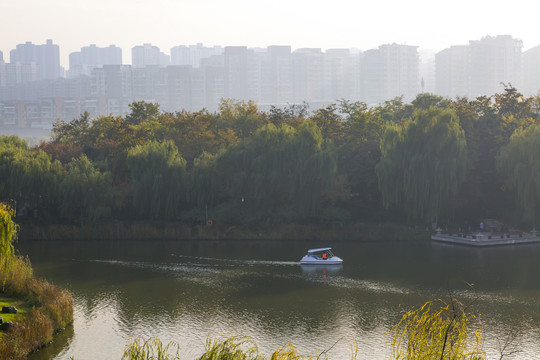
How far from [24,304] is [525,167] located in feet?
94.0

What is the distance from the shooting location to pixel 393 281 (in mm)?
27719

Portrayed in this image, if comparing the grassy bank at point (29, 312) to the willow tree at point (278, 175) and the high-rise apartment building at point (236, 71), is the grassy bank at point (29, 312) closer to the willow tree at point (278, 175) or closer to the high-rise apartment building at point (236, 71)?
the willow tree at point (278, 175)

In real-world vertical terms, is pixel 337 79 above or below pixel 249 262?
above

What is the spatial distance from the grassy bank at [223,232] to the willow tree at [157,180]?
155 centimetres

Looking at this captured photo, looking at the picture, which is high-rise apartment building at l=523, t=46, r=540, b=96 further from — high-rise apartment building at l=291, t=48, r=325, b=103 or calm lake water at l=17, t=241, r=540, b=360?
calm lake water at l=17, t=241, r=540, b=360

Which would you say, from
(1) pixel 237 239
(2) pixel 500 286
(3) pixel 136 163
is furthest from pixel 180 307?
(3) pixel 136 163

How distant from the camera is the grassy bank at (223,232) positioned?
3859 centimetres

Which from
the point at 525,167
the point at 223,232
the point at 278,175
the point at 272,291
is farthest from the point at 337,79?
the point at 272,291

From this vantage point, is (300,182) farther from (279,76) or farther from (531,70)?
(531,70)

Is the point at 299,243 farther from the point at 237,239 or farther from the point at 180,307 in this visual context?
the point at 180,307

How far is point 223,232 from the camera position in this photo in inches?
1548

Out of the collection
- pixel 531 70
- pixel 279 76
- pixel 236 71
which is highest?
pixel 531 70

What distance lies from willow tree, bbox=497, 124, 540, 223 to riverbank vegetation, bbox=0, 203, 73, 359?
2671 cm

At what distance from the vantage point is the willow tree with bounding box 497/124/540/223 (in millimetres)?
38531
